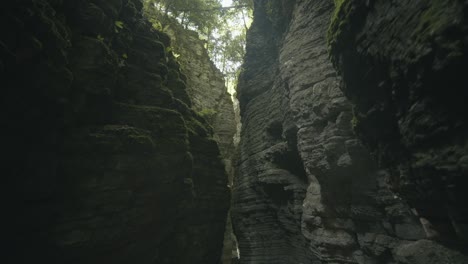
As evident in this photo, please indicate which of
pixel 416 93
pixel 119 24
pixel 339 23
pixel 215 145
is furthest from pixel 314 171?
pixel 119 24

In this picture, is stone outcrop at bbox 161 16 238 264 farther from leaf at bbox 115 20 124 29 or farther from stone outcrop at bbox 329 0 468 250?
stone outcrop at bbox 329 0 468 250

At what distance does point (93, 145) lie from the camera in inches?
304

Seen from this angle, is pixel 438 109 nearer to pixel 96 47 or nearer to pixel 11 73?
pixel 11 73

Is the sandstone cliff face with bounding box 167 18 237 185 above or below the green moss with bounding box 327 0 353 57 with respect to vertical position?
above

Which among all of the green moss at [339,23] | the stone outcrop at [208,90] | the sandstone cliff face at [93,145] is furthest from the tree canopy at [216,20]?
the green moss at [339,23]

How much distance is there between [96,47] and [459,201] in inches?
389

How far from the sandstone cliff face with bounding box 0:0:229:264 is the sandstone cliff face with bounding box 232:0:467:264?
3.91 meters

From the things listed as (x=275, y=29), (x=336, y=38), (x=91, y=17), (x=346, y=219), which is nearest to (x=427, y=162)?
(x=336, y=38)

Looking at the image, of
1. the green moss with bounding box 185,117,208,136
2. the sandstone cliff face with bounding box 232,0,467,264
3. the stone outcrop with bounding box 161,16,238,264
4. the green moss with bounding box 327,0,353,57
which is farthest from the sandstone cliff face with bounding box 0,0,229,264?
the stone outcrop with bounding box 161,16,238,264

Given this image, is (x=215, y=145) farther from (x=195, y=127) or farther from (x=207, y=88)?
(x=207, y=88)

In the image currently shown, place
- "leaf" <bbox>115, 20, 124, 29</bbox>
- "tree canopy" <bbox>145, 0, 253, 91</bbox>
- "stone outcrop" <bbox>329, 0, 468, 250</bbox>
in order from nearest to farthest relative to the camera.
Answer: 1. "stone outcrop" <bbox>329, 0, 468, 250</bbox>
2. "leaf" <bbox>115, 20, 124, 29</bbox>
3. "tree canopy" <bbox>145, 0, 253, 91</bbox>

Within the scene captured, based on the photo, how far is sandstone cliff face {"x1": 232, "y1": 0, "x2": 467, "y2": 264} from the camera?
6.57m

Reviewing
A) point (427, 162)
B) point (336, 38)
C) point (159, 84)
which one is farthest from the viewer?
point (159, 84)

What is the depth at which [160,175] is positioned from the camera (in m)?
9.03
